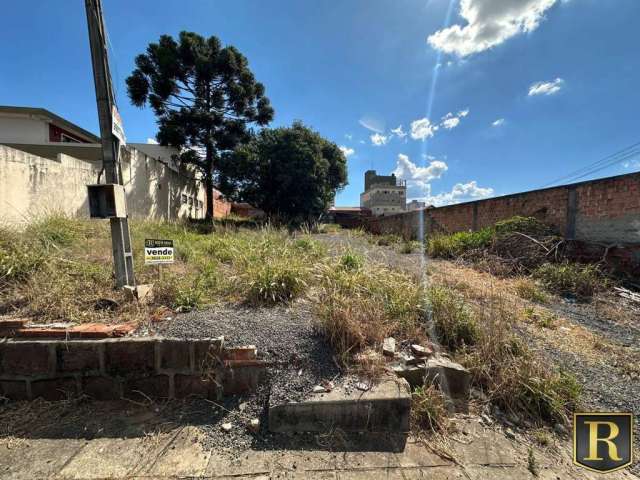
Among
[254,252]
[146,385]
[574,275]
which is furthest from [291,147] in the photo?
[146,385]

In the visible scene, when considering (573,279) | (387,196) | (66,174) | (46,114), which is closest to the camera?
(573,279)

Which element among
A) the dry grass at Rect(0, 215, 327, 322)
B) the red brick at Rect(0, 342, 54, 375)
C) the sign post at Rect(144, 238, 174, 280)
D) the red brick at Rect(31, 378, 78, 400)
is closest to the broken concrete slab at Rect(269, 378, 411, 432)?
the dry grass at Rect(0, 215, 327, 322)

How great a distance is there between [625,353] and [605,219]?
3892 millimetres

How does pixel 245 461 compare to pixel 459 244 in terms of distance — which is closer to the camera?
pixel 245 461

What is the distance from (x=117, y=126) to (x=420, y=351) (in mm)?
3265

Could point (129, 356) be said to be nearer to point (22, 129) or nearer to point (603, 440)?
point (603, 440)

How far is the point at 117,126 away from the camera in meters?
2.43

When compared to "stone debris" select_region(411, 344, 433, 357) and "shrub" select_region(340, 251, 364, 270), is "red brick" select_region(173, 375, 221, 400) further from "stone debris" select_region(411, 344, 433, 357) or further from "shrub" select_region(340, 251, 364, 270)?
"shrub" select_region(340, 251, 364, 270)

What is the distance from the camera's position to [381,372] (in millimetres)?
1782

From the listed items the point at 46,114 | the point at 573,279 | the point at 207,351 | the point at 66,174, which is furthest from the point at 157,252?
the point at 46,114

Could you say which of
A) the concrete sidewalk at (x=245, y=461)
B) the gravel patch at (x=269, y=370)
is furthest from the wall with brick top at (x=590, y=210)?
the gravel patch at (x=269, y=370)

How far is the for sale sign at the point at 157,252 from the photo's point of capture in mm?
2471

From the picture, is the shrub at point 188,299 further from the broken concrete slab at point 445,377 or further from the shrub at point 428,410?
the shrub at point 428,410

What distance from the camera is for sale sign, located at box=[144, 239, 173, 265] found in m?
2.47
